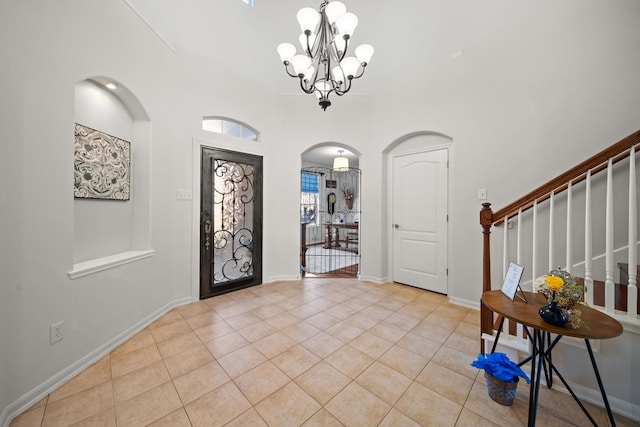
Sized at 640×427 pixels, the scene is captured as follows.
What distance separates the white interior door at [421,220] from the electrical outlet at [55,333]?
3813mm

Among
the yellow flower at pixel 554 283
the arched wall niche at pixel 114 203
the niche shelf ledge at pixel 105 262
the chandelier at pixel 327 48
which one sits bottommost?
the niche shelf ledge at pixel 105 262

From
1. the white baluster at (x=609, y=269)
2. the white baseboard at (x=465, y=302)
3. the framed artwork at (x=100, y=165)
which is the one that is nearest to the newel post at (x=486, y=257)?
the white baluster at (x=609, y=269)

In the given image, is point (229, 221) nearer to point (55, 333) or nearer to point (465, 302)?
point (55, 333)

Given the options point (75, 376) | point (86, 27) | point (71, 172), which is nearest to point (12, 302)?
point (75, 376)

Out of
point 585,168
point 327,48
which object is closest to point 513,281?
point 585,168

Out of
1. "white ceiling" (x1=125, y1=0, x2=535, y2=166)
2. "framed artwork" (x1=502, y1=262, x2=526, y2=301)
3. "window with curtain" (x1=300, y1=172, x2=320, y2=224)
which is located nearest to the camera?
"framed artwork" (x1=502, y1=262, x2=526, y2=301)

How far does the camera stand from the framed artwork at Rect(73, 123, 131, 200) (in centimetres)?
205

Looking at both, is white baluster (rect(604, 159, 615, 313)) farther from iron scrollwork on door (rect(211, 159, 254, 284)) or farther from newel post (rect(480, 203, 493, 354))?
iron scrollwork on door (rect(211, 159, 254, 284))

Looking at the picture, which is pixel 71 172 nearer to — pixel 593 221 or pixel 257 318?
pixel 257 318

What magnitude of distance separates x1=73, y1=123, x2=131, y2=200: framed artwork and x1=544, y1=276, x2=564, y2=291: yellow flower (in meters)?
3.33

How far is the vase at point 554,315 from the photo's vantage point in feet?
3.93

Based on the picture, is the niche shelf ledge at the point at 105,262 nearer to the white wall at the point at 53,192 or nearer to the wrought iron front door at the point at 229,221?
the white wall at the point at 53,192

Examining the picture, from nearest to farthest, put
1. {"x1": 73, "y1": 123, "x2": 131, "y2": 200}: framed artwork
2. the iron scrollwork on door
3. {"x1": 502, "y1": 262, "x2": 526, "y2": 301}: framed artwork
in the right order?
1. {"x1": 502, "y1": 262, "x2": 526, "y2": 301}: framed artwork
2. {"x1": 73, "y1": 123, "x2": 131, "y2": 200}: framed artwork
3. the iron scrollwork on door

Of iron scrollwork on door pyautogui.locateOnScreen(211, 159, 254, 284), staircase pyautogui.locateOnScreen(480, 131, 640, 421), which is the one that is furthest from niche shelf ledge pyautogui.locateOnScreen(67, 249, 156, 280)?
staircase pyautogui.locateOnScreen(480, 131, 640, 421)
